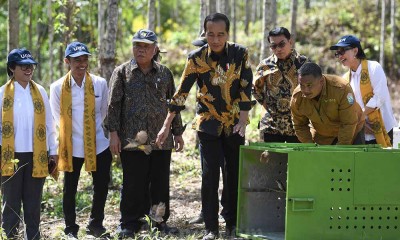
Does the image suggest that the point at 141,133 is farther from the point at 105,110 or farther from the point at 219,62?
the point at 219,62

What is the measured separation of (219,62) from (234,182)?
1175 millimetres

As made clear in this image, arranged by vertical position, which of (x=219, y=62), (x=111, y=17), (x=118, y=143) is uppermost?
(x=111, y=17)

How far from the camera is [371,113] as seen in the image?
787 centimetres

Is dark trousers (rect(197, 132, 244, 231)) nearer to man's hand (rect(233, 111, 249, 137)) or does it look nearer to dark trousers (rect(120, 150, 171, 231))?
man's hand (rect(233, 111, 249, 137))

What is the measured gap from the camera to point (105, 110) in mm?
7398

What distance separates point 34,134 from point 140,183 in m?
1.20

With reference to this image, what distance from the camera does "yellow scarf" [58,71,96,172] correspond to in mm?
7051

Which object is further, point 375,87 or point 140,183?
point 375,87

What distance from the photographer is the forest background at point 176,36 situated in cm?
947

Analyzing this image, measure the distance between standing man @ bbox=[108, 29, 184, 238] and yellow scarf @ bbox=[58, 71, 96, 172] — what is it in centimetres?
18

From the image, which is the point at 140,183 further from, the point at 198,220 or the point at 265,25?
the point at 265,25

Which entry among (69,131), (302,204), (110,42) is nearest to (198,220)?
(69,131)

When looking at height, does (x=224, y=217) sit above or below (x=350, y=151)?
below

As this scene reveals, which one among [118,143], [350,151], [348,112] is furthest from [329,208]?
[118,143]
